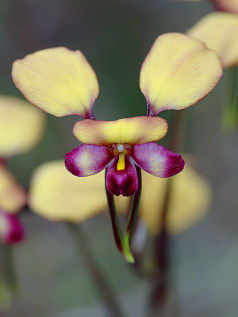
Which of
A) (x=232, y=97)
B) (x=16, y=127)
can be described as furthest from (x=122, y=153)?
(x=16, y=127)

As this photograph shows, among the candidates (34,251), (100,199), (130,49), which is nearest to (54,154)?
(34,251)

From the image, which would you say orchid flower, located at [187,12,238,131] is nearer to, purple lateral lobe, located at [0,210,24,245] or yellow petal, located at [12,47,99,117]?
yellow petal, located at [12,47,99,117]

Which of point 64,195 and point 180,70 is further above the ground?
point 180,70

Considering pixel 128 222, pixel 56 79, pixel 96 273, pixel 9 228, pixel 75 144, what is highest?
pixel 56 79

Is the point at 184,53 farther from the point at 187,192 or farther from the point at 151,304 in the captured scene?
the point at 151,304

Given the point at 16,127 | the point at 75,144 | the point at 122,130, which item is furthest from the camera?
the point at 75,144

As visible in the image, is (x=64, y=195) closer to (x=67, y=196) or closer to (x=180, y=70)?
(x=67, y=196)

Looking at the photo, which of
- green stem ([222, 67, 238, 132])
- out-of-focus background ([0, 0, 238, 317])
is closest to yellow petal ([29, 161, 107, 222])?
green stem ([222, 67, 238, 132])
